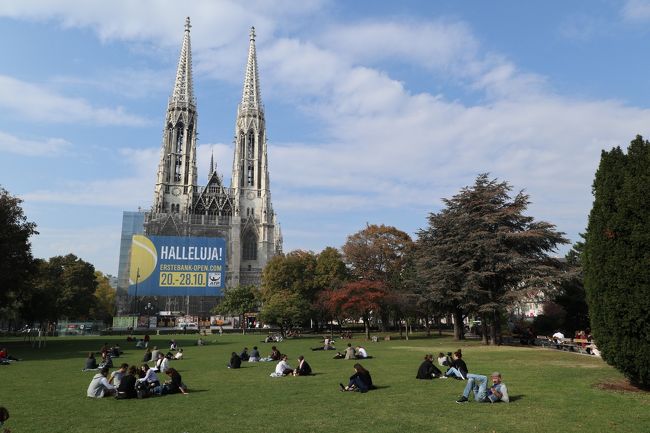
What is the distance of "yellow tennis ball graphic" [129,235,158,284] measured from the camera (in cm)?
7012

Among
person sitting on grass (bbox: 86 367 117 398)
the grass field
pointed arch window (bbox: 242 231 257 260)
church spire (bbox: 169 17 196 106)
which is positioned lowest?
the grass field

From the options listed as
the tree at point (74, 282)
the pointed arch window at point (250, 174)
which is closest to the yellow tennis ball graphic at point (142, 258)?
the tree at point (74, 282)

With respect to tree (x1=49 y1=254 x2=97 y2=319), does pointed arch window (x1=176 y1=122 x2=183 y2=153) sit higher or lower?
higher

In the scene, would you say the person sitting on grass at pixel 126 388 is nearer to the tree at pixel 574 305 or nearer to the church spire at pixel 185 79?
the tree at pixel 574 305

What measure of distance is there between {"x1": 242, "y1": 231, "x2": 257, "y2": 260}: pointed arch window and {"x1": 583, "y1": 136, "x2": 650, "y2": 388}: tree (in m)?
75.5

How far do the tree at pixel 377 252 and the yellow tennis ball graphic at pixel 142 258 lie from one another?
32.6 m

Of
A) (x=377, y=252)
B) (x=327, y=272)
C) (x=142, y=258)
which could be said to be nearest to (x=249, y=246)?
(x=142, y=258)

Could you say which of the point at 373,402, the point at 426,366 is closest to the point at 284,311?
the point at 426,366

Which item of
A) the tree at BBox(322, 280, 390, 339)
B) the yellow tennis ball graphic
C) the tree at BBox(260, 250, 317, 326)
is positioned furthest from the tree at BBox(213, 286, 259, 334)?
the tree at BBox(322, 280, 390, 339)

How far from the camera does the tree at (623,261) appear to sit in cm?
1076

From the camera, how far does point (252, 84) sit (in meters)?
93.2

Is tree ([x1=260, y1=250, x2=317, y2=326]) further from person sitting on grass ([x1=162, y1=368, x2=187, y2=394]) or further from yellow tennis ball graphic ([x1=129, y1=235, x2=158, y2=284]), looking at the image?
person sitting on grass ([x1=162, y1=368, x2=187, y2=394])

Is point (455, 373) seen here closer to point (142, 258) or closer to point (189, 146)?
point (142, 258)

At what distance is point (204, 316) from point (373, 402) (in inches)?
2612
